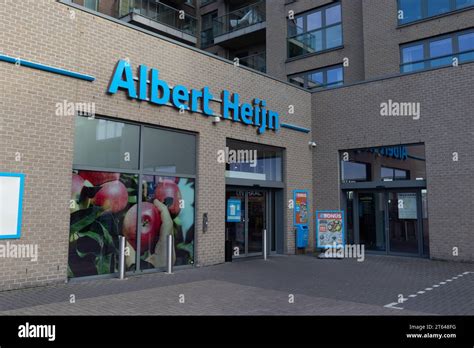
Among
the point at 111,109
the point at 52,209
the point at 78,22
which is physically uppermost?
the point at 78,22

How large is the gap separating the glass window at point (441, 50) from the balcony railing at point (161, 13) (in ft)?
42.4

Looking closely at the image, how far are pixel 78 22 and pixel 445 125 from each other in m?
10.5

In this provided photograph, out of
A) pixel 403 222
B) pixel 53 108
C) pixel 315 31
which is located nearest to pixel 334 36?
pixel 315 31

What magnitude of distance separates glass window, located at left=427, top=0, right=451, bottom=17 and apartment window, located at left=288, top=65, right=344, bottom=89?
166 inches

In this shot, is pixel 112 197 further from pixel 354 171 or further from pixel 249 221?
pixel 354 171

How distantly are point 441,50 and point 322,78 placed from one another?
5.27 m

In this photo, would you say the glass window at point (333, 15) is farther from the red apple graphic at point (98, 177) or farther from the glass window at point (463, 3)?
the red apple graphic at point (98, 177)

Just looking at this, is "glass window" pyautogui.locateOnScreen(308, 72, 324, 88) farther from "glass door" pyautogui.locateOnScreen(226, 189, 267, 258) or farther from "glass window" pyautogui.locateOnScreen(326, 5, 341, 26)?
"glass door" pyautogui.locateOnScreen(226, 189, 267, 258)

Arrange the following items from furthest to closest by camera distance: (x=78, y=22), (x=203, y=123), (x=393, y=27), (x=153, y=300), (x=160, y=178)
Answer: (x=393, y=27) < (x=203, y=123) < (x=160, y=178) < (x=78, y=22) < (x=153, y=300)

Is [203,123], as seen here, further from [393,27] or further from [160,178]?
[393,27]

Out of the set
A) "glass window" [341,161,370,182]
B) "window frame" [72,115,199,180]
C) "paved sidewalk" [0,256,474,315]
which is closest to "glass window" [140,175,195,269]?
"window frame" [72,115,199,180]

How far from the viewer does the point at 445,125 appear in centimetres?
1254

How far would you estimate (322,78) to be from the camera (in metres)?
19.6

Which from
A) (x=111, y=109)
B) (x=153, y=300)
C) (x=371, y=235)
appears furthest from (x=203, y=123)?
(x=371, y=235)
